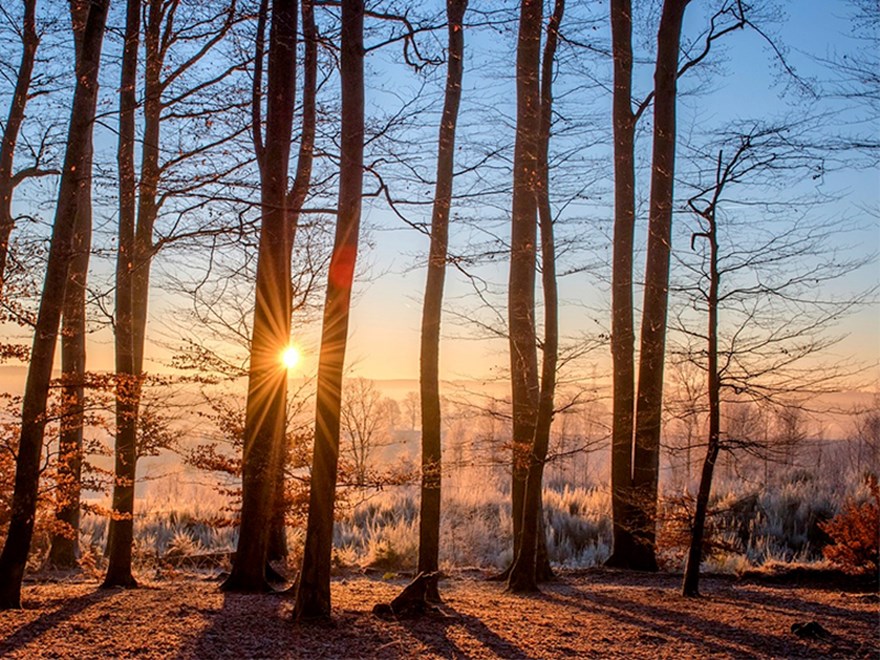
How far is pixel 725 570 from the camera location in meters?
11.7

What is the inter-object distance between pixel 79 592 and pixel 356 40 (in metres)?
6.30

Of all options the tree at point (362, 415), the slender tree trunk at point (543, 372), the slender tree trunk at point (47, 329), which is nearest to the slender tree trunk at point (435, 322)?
the slender tree trunk at point (543, 372)

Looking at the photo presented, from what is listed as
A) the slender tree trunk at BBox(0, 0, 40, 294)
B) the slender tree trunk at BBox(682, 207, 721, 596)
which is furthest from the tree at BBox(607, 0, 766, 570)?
the slender tree trunk at BBox(0, 0, 40, 294)

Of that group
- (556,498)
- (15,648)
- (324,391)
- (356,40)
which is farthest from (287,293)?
(556,498)

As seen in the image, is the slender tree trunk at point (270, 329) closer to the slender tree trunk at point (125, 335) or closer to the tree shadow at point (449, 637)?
the slender tree trunk at point (125, 335)

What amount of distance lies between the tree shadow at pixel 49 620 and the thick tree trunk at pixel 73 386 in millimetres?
854

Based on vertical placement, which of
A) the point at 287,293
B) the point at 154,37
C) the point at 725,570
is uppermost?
the point at 154,37

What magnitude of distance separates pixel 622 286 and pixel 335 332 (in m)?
6.57

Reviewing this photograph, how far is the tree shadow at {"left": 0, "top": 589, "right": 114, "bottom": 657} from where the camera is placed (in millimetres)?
5484

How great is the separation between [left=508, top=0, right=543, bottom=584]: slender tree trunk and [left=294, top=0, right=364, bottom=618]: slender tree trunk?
3.28 meters

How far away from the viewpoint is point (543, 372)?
28.2ft

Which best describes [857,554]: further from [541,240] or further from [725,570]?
[541,240]

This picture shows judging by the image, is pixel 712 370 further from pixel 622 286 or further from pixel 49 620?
pixel 49 620

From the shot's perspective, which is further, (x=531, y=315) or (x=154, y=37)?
(x=531, y=315)
